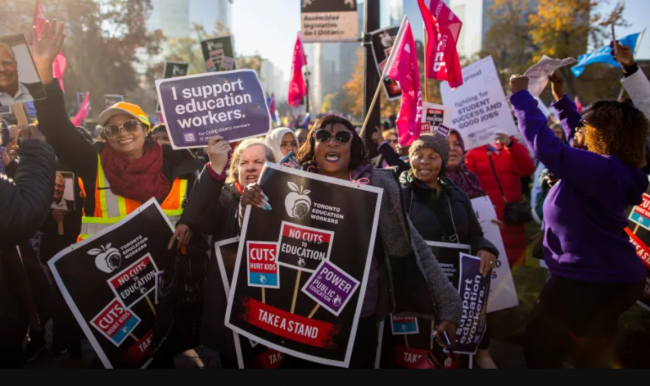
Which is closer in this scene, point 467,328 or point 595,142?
point 595,142

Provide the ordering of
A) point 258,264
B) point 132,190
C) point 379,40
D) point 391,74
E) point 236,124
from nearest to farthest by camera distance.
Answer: point 258,264 < point 132,190 < point 236,124 < point 391,74 < point 379,40

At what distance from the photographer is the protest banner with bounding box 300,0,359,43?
233 inches

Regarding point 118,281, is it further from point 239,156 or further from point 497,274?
point 497,274

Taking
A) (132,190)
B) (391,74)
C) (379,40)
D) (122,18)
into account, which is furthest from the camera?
(122,18)

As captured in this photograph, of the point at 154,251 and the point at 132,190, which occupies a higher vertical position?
the point at 132,190

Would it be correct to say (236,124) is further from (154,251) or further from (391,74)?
(391,74)

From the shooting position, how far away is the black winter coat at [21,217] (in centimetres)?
224

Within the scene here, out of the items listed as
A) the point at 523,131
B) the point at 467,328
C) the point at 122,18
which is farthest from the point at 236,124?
the point at 122,18

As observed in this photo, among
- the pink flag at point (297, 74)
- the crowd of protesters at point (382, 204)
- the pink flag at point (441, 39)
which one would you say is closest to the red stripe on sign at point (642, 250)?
the crowd of protesters at point (382, 204)

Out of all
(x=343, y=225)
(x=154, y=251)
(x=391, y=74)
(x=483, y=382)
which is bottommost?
(x=483, y=382)

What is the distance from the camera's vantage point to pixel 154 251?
9.29 ft

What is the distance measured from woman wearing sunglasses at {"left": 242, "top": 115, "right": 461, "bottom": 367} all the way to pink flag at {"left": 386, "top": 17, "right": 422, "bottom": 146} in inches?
75.2

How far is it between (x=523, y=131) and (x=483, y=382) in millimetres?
1604

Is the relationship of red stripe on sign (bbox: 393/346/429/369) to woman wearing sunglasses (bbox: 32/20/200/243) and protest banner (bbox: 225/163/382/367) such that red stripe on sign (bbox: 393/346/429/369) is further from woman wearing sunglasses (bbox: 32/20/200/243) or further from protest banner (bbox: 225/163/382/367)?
woman wearing sunglasses (bbox: 32/20/200/243)
